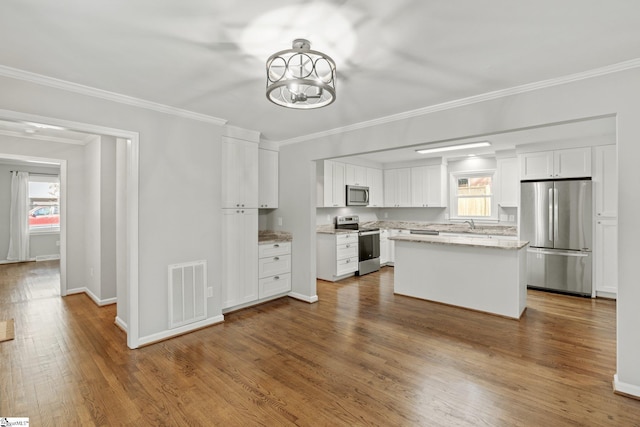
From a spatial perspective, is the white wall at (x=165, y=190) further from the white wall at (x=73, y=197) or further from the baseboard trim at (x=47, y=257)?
the baseboard trim at (x=47, y=257)

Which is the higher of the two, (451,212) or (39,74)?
(39,74)

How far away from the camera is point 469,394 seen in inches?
89.4

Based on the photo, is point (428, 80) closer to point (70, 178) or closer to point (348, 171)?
point (348, 171)

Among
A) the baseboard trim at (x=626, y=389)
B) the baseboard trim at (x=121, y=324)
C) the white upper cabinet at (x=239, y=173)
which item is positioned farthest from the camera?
the white upper cabinet at (x=239, y=173)

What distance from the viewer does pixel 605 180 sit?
14.8 ft

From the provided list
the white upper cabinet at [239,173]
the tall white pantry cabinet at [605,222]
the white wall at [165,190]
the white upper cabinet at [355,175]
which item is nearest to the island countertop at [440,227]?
the white upper cabinet at [355,175]

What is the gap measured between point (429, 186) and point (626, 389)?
5024 millimetres

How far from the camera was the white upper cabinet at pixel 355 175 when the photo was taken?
21.4ft

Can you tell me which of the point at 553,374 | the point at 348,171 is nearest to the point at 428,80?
the point at 553,374

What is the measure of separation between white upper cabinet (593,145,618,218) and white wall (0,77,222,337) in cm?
548

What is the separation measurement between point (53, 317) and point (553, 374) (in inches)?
217

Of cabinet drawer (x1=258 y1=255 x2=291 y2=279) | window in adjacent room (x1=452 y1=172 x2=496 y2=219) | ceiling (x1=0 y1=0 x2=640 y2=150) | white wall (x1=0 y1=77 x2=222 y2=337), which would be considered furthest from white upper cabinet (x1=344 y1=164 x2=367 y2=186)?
ceiling (x1=0 y1=0 x2=640 y2=150)

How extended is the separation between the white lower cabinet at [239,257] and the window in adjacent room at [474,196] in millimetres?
4804

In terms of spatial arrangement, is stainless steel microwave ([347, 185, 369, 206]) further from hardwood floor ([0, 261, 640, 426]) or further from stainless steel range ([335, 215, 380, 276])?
hardwood floor ([0, 261, 640, 426])
